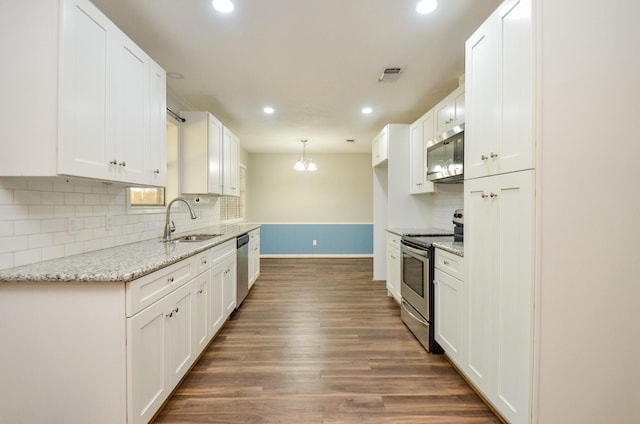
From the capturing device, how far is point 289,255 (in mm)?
6672

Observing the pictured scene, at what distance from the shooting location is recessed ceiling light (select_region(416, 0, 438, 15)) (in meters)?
1.77

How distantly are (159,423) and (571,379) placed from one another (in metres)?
2.13

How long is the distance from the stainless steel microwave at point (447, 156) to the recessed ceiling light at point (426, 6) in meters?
0.89

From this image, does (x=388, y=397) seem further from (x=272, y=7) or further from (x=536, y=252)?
(x=272, y=7)

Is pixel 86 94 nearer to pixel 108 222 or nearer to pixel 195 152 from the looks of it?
pixel 108 222

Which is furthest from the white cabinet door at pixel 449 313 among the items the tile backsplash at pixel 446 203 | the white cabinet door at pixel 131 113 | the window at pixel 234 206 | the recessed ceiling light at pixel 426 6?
the window at pixel 234 206

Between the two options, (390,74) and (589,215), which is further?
(390,74)

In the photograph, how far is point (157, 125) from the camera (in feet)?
7.00

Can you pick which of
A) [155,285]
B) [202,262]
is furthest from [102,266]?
[202,262]

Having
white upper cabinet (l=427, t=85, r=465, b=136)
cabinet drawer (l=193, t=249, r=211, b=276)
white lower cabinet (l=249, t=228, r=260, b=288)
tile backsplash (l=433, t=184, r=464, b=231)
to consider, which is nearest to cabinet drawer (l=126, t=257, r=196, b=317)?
cabinet drawer (l=193, t=249, r=211, b=276)

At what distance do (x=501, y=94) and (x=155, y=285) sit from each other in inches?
84.3

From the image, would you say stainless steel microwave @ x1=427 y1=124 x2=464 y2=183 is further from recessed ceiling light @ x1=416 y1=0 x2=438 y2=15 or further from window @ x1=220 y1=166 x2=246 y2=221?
window @ x1=220 y1=166 x2=246 y2=221

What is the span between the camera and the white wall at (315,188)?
675 centimetres

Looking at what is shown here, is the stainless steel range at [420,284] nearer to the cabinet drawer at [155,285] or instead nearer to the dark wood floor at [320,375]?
the dark wood floor at [320,375]
